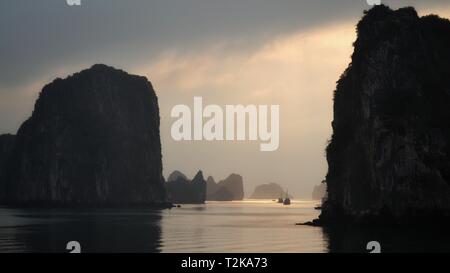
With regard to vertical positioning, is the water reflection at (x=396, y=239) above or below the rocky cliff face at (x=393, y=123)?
below

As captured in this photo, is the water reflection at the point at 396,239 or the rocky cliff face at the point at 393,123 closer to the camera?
the water reflection at the point at 396,239

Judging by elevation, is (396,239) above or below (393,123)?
below

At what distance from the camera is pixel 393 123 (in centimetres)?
7506

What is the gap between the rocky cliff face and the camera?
234ft

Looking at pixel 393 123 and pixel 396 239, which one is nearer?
pixel 396 239

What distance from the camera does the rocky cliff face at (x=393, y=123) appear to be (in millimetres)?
71312

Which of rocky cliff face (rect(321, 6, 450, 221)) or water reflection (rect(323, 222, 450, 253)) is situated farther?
rocky cliff face (rect(321, 6, 450, 221))

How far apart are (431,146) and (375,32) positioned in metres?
21.6

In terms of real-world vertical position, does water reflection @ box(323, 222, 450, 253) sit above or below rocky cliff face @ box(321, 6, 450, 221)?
below
